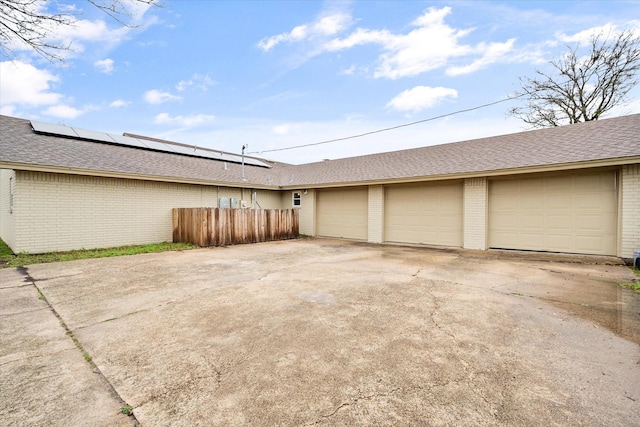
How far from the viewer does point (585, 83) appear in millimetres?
16953

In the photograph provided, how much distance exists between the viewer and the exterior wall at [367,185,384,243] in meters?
12.2

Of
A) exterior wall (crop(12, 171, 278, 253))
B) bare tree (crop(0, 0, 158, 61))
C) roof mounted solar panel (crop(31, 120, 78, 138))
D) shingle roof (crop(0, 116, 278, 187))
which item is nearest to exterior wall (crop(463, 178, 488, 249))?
shingle roof (crop(0, 116, 278, 187))

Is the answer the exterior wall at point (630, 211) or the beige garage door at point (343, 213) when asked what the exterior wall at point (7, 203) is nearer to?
the beige garage door at point (343, 213)

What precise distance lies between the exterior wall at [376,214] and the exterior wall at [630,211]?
7.10 m

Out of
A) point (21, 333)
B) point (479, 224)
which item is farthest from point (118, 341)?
point (479, 224)

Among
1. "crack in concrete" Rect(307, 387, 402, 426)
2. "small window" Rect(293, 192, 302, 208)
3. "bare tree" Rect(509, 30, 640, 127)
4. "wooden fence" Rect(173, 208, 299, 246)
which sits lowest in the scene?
"crack in concrete" Rect(307, 387, 402, 426)

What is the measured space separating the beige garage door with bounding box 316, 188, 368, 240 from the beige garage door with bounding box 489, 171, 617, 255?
514 cm

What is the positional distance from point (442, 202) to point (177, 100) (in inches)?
585

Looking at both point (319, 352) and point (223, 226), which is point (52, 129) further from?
point (319, 352)

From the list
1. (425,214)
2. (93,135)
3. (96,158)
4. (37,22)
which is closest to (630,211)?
(425,214)

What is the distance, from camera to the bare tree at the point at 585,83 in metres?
15.3

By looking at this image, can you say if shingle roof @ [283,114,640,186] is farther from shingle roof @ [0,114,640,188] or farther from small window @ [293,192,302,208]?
small window @ [293,192,302,208]

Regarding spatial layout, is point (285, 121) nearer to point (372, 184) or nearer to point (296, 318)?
point (372, 184)

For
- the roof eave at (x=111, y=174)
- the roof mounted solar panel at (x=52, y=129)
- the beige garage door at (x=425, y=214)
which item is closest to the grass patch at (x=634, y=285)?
the beige garage door at (x=425, y=214)
